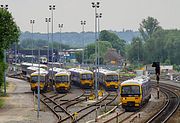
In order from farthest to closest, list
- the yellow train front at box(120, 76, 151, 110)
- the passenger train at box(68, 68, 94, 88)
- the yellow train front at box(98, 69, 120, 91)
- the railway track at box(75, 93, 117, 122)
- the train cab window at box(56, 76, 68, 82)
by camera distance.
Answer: the passenger train at box(68, 68, 94, 88), the yellow train front at box(98, 69, 120, 91), the train cab window at box(56, 76, 68, 82), the yellow train front at box(120, 76, 151, 110), the railway track at box(75, 93, 117, 122)

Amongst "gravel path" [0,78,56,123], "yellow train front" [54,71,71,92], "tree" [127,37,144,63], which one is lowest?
"gravel path" [0,78,56,123]

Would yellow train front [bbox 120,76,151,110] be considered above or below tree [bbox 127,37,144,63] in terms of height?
below

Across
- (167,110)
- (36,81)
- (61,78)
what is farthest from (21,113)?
(61,78)

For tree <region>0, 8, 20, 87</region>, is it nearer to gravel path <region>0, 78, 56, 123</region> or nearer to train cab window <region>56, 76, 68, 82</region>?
gravel path <region>0, 78, 56, 123</region>

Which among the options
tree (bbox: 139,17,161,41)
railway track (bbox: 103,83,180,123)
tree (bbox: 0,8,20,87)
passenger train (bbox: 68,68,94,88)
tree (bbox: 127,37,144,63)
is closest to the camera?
railway track (bbox: 103,83,180,123)

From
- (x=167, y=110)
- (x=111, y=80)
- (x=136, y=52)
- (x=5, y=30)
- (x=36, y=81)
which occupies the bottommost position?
(x=167, y=110)

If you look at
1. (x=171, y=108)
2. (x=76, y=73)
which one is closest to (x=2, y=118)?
(x=171, y=108)

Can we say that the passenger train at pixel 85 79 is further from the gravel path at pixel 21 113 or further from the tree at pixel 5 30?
the tree at pixel 5 30

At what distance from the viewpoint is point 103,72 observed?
7162 cm

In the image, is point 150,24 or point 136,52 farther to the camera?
point 150,24

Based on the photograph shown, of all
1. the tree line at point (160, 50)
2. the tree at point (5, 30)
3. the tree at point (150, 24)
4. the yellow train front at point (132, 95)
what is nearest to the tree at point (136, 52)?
the tree line at point (160, 50)

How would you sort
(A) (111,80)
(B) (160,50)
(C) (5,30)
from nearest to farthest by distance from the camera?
(C) (5,30)
(A) (111,80)
(B) (160,50)

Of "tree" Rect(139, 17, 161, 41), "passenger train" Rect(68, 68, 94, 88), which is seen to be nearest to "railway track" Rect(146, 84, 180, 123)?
"passenger train" Rect(68, 68, 94, 88)

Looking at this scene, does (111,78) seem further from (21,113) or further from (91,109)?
(21,113)
